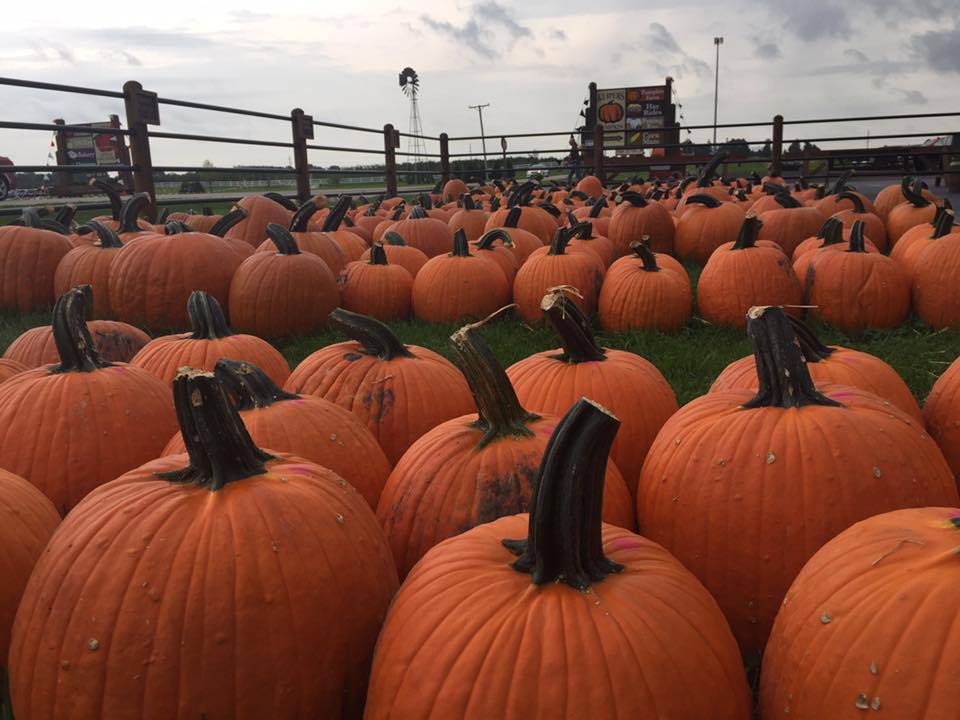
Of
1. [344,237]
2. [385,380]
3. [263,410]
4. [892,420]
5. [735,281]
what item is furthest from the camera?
[344,237]

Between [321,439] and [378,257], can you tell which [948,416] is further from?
[378,257]

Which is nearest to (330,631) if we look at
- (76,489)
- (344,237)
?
(76,489)

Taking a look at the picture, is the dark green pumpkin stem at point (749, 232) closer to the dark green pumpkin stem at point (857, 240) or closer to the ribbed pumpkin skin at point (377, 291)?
the dark green pumpkin stem at point (857, 240)

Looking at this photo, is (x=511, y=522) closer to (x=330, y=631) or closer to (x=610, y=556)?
(x=610, y=556)

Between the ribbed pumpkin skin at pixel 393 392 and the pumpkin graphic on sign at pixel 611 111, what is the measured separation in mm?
24092

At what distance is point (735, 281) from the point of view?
553cm

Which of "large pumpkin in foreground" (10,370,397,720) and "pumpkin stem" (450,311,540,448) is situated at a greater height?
"pumpkin stem" (450,311,540,448)

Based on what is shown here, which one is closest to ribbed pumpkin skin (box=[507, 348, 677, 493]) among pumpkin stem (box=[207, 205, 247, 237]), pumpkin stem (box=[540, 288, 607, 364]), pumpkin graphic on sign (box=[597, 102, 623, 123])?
pumpkin stem (box=[540, 288, 607, 364])

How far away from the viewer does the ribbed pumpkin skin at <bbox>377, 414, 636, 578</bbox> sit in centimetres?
204

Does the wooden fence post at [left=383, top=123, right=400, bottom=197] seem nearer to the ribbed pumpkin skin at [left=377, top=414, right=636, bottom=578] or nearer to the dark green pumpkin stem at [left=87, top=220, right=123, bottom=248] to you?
the dark green pumpkin stem at [left=87, top=220, right=123, bottom=248]

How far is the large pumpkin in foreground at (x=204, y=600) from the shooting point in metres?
1.46

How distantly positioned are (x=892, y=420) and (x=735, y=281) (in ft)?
11.8

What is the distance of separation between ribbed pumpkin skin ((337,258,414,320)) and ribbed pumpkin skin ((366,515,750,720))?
4943mm

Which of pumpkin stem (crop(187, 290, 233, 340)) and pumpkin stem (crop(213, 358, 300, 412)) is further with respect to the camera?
pumpkin stem (crop(187, 290, 233, 340))
